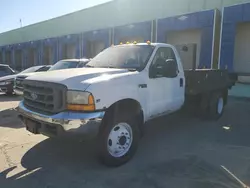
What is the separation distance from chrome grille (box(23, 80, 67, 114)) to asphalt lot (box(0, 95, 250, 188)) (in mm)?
547

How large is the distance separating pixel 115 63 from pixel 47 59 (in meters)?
37.6

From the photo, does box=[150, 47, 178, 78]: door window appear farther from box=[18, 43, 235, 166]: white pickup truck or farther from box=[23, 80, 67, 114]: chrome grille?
box=[23, 80, 67, 114]: chrome grille

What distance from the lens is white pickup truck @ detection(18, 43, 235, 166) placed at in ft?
12.8

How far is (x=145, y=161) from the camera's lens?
4.54 meters

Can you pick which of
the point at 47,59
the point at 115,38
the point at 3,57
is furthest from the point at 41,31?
the point at 115,38

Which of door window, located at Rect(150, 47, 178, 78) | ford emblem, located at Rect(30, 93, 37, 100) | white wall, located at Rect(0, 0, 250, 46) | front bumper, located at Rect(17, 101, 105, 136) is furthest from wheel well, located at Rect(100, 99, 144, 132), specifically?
white wall, located at Rect(0, 0, 250, 46)

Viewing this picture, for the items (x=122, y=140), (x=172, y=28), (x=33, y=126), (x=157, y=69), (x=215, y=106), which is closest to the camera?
(x=33, y=126)

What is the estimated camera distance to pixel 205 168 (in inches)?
168

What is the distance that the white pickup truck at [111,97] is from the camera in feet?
12.8

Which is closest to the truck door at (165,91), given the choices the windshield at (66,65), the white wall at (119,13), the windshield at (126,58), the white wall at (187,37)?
the windshield at (126,58)

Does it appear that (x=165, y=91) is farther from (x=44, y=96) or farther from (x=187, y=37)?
(x=187, y=37)

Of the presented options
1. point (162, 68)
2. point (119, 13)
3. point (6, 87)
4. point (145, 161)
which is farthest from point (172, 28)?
point (145, 161)

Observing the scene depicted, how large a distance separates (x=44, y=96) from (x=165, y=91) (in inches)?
94.6

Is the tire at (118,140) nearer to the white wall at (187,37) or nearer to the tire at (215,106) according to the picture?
the tire at (215,106)
